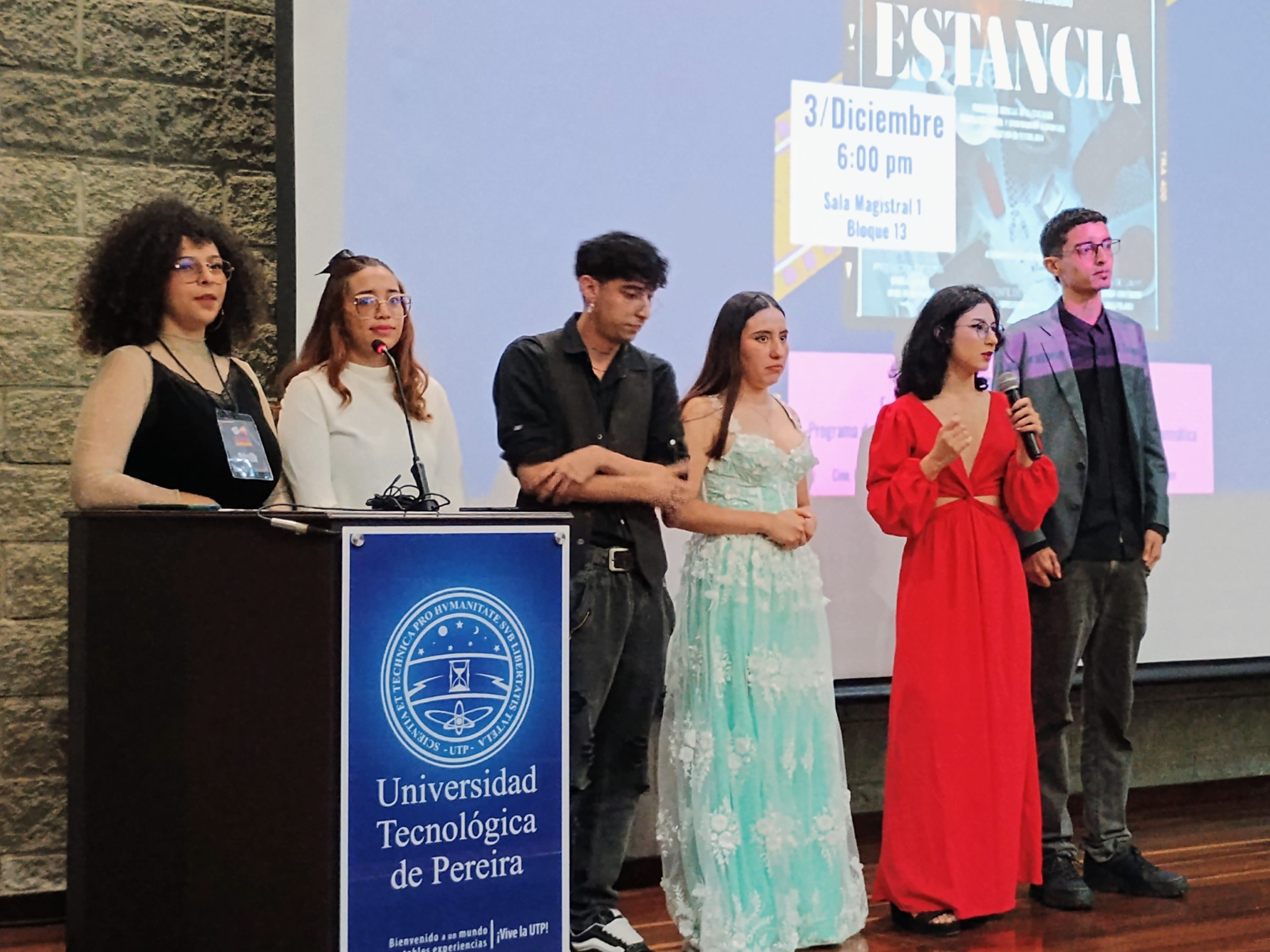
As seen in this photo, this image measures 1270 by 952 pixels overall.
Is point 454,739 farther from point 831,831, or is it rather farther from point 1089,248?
point 1089,248

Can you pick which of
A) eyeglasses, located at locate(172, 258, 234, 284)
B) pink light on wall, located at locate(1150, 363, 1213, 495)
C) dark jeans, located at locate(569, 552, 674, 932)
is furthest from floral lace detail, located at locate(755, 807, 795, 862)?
pink light on wall, located at locate(1150, 363, 1213, 495)

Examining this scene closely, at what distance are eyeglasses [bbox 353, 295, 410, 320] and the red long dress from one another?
1294 millimetres

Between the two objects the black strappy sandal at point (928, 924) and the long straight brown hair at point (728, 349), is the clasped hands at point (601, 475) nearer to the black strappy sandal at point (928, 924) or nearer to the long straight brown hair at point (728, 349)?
the long straight brown hair at point (728, 349)

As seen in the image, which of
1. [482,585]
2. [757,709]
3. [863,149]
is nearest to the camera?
[482,585]

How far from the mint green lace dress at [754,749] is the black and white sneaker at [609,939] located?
0.59 ft

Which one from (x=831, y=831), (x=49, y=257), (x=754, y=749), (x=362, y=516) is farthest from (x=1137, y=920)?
(x=49, y=257)

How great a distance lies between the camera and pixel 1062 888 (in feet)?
11.1

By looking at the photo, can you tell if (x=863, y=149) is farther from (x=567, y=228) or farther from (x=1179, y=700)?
(x=1179, y=700)

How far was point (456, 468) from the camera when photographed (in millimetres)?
2688

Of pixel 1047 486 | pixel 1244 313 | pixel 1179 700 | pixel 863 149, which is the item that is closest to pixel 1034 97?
pixel 863 149

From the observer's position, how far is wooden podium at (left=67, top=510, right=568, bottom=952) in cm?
167

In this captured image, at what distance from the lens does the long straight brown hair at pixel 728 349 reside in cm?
317

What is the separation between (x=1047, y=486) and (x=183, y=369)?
207cm

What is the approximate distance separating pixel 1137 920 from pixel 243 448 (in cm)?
247
